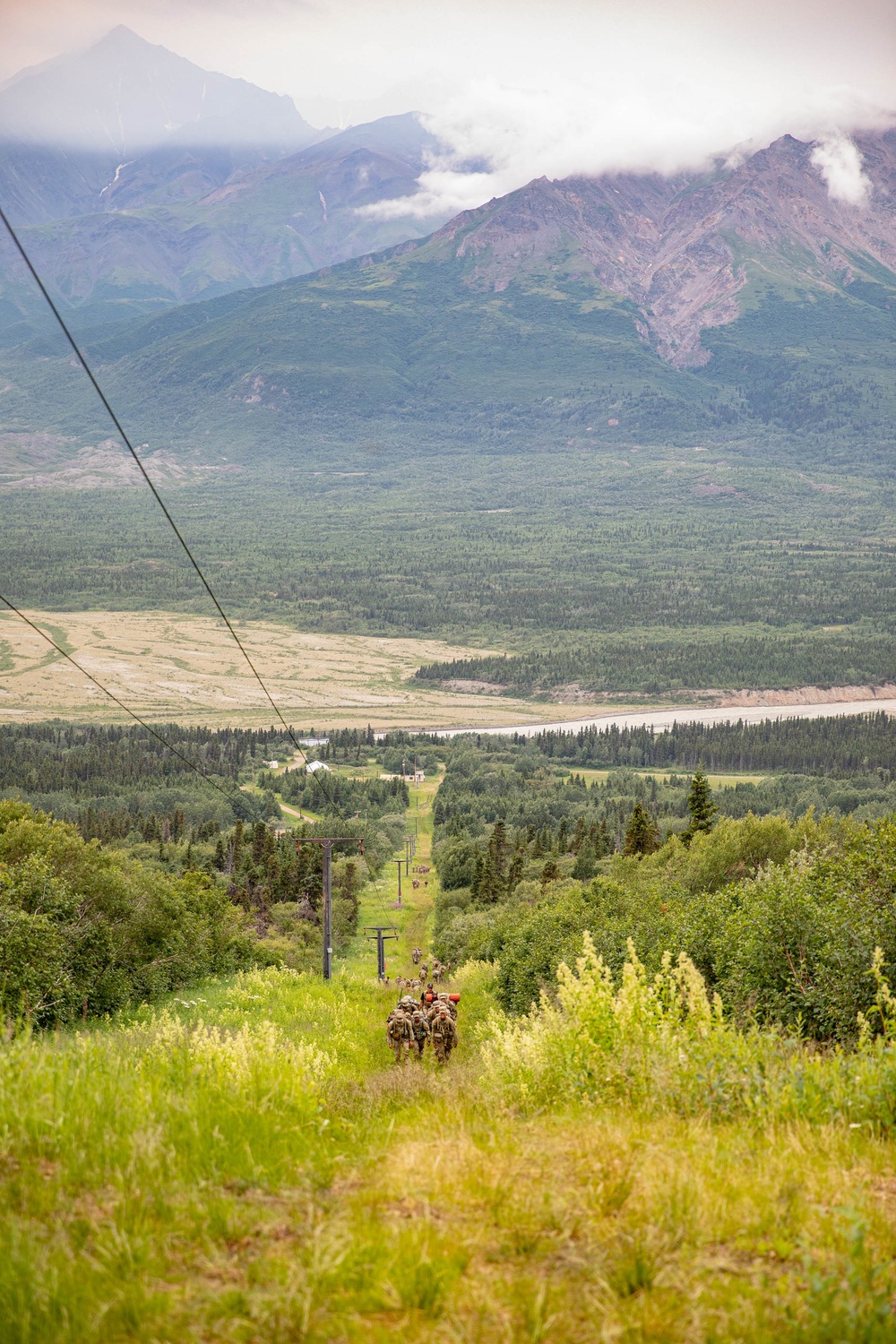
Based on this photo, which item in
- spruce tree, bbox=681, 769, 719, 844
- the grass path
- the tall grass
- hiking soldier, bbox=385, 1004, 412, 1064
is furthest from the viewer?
spruce tree, bbox=681, 769, 719, 844

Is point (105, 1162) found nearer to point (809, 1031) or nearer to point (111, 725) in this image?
point (809, 1031)

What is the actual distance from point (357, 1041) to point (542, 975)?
14838 mm

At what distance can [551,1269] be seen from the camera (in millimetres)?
7199

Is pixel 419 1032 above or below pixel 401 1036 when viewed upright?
below

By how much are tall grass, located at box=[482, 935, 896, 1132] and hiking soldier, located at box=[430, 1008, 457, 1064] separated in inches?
258

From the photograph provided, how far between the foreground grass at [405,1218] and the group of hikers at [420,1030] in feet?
30.2

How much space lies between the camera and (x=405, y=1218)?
25.6 ft

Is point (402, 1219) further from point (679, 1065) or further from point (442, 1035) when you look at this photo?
point (442, 1035)

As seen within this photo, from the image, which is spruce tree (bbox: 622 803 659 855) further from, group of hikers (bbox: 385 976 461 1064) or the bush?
group of hikers (bbox: 385 976 461 1064)

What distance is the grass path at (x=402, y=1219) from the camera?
6.46 meters

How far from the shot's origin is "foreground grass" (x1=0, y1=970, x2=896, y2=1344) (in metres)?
6.48

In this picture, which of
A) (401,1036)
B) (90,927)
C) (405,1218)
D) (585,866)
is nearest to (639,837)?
(585,866)

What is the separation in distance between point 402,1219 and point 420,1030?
12.6 metres

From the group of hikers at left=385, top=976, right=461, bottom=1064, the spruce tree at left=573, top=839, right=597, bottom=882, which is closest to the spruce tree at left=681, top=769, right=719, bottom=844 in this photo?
the spruce tree at left=573, top=839, right=597, bottom=882
